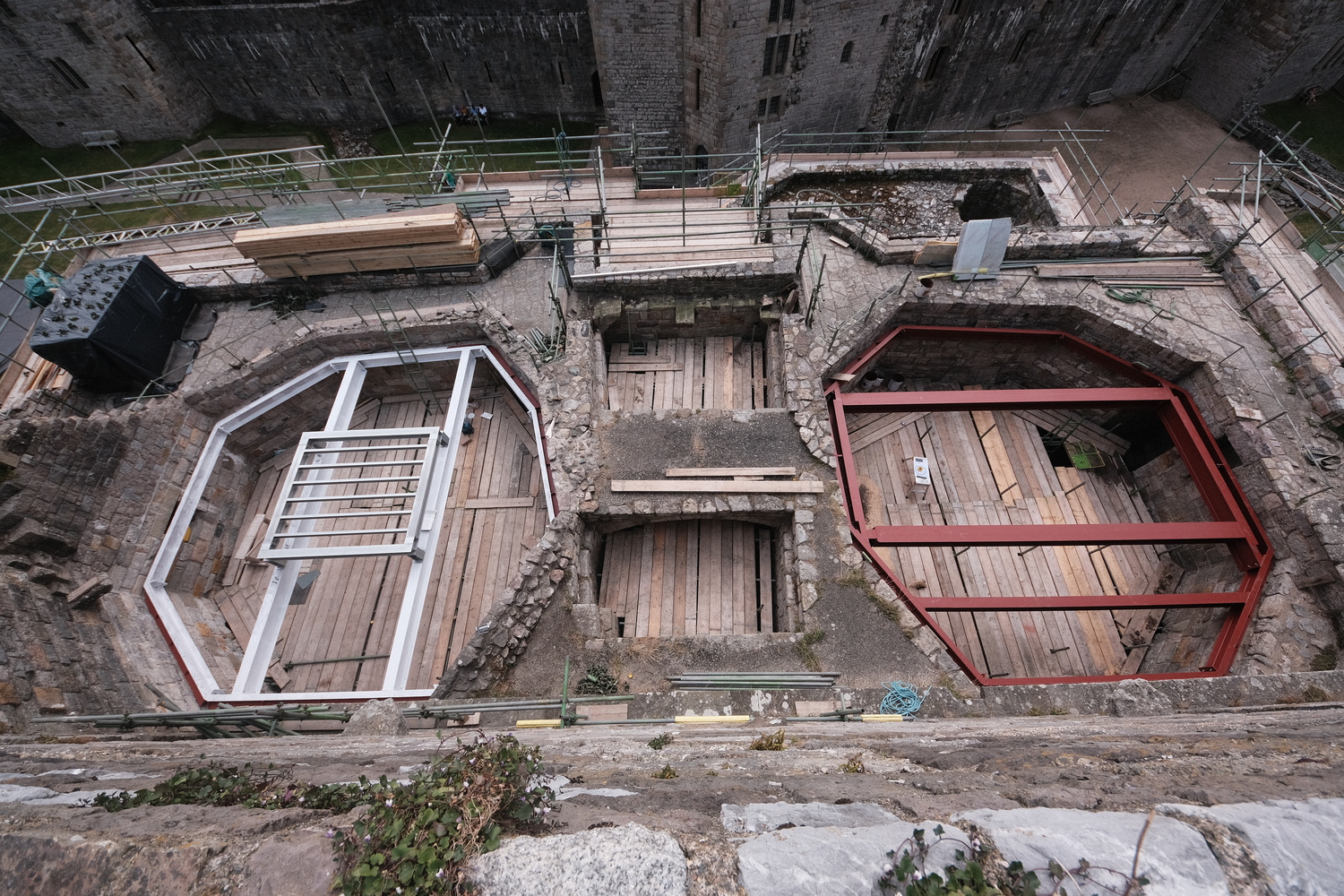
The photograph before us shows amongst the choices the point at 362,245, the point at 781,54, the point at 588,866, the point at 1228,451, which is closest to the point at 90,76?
the point at 362,245

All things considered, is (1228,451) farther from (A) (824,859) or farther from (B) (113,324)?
(B) (113,324)

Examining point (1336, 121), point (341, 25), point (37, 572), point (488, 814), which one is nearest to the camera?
point (488, 814)

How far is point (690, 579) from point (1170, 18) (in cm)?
2208

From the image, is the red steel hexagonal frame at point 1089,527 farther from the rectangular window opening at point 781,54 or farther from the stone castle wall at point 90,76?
the stone castle wall at point 90,76

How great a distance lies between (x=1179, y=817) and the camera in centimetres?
210

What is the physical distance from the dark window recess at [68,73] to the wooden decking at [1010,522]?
2361cm

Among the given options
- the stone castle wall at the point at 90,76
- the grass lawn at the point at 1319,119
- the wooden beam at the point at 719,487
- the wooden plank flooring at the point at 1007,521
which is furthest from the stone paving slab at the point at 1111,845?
the grass lawn at the point at 1319,119

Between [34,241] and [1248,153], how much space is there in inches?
1184

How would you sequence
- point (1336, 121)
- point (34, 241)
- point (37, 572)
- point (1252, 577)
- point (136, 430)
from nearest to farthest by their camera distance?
point (37, 572), point (1252, 577), point (136, 430), point (34, 241), point (1336, 121)

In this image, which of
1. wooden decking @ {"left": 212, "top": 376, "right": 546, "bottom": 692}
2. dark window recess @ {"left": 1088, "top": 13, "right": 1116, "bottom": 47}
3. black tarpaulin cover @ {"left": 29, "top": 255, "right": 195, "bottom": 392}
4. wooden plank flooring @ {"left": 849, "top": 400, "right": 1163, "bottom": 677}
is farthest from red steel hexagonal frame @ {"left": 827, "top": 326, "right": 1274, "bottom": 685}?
dark window recess @ {"left": 1088, "top": 13, "right": 1116, "bottom": 47}

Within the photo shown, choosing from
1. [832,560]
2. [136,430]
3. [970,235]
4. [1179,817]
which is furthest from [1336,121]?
[136,430]

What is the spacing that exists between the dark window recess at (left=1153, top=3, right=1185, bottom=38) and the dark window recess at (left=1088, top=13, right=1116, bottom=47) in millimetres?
2053

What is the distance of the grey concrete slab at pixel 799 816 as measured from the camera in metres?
2.26

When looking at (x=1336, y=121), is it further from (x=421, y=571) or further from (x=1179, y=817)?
(x=421, y=571)
